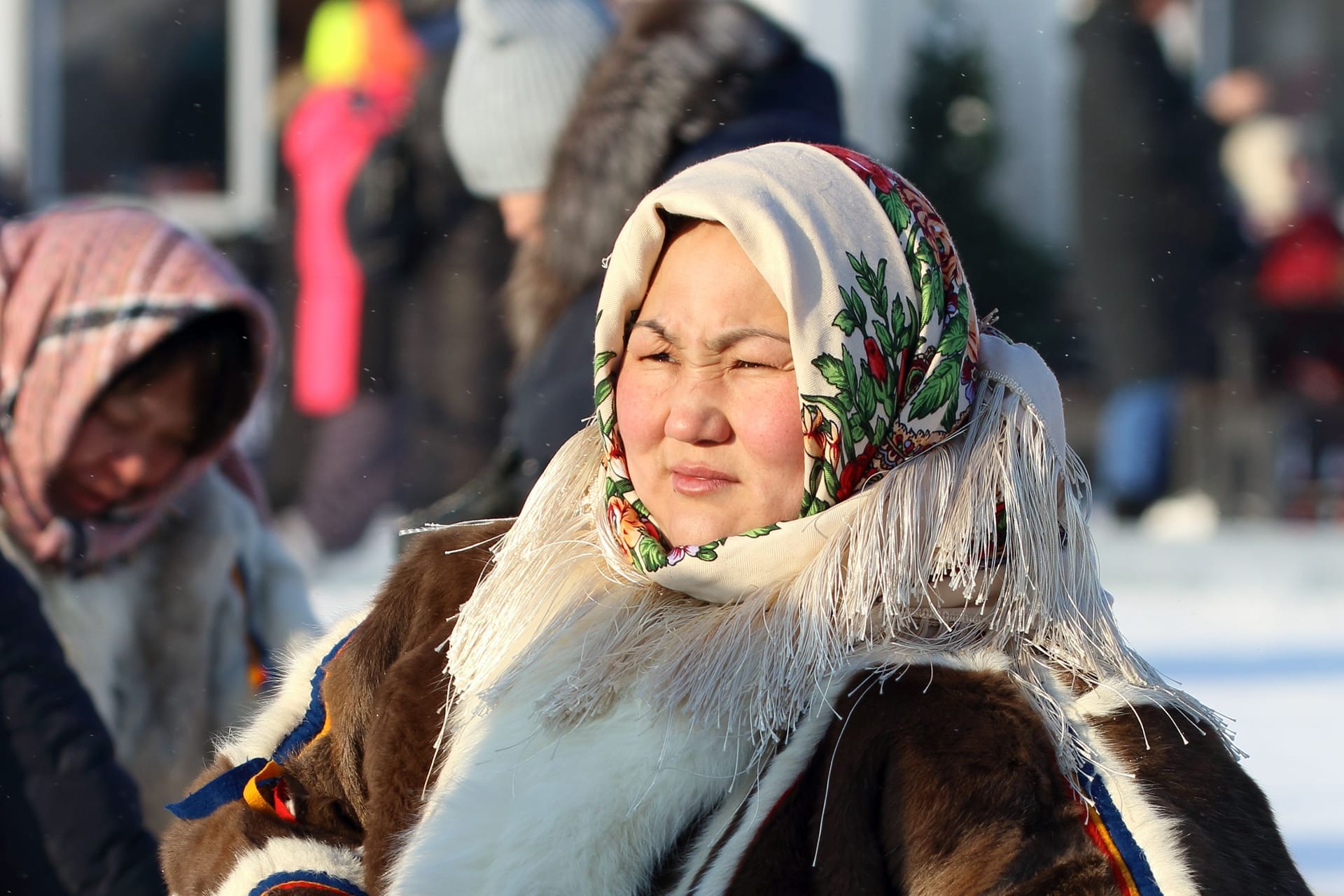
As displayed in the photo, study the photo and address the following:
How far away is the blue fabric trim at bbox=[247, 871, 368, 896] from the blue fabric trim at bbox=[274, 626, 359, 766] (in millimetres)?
183

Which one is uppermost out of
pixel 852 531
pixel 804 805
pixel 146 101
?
pixel 852 531

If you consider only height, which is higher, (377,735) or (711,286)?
(711,286)

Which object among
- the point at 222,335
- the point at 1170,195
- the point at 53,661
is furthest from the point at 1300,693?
the point at 53,661

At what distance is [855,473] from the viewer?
1.51 m

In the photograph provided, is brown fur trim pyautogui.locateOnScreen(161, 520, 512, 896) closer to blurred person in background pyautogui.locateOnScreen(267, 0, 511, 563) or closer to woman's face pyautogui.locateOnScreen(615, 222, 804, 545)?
woman's face pyautogui.locateOnScreen(615, 222, 804, 545)

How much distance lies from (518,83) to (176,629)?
166 cm

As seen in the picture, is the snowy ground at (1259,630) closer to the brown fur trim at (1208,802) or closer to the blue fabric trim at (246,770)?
the blue fabric trim at (246,770)

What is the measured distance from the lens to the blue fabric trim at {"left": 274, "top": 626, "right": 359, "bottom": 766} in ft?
5.82

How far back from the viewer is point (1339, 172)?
25.1ft

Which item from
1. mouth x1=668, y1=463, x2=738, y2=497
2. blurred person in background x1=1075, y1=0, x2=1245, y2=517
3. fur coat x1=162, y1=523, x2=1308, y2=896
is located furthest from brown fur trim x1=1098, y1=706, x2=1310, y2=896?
blurred person in background x1=1075, y1=0, x2=1245, y2=517

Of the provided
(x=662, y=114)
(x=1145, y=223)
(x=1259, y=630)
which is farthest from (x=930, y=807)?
(x=1145, y=223)

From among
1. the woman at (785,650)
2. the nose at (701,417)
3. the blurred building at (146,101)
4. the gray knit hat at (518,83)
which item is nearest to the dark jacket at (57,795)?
the woman at (785,650)

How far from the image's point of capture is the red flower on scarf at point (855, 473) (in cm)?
150

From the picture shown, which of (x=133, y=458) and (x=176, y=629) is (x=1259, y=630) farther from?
(x=133, y=458)
